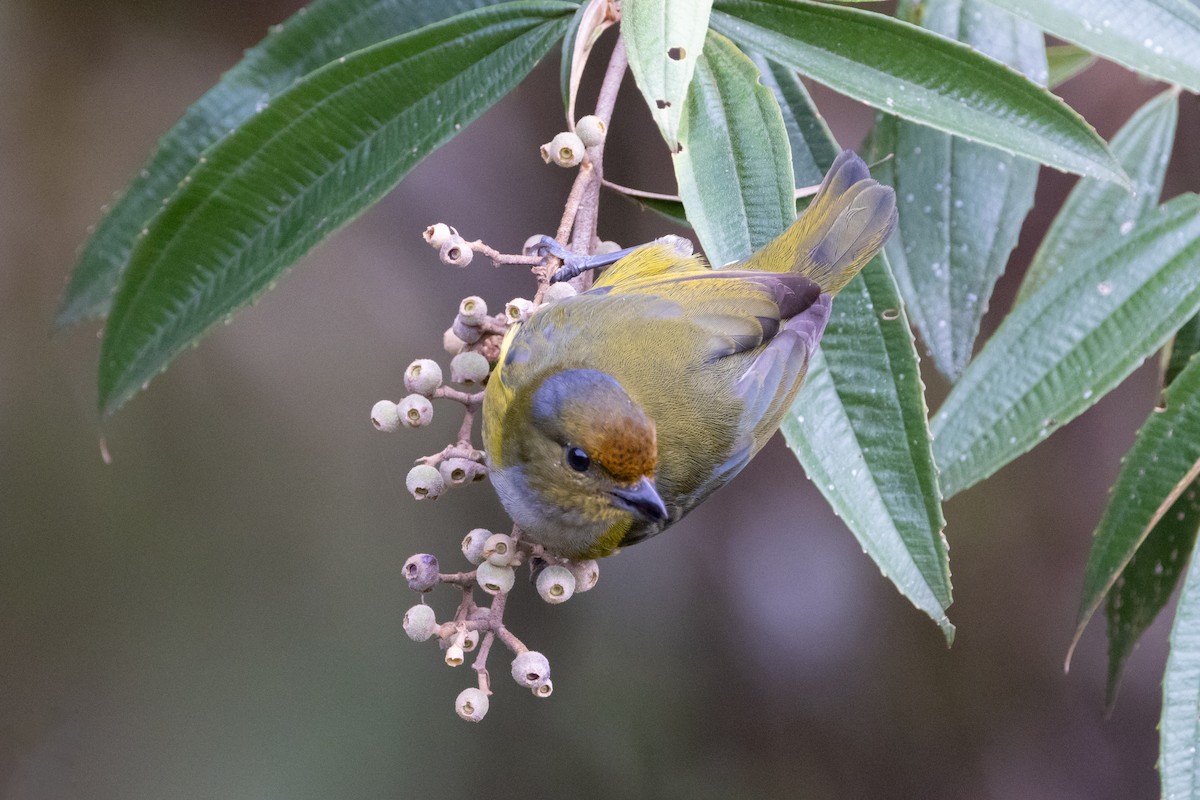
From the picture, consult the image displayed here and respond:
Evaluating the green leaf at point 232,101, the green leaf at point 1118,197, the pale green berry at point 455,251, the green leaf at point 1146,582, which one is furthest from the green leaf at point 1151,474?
the green leaf at point 232,101

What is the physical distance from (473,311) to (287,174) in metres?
0.34

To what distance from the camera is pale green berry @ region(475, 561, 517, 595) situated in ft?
3.11

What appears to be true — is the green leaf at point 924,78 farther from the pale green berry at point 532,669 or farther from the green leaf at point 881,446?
the pale green berry at point 532,669

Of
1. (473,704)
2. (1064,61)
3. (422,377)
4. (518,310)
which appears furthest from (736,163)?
(1064,61)

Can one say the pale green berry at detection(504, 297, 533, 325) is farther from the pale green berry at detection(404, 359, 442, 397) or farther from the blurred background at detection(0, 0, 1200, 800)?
the blurred background at detection(0, 0, 1200, 800)

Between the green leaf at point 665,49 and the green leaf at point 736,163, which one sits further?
the green leaf at point 736,163

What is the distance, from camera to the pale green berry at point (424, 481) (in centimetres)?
97

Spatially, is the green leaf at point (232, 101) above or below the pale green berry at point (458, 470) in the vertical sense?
above

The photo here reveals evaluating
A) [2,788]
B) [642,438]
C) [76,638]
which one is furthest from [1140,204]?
[2,788]

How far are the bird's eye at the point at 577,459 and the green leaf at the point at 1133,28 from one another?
2.43 ft

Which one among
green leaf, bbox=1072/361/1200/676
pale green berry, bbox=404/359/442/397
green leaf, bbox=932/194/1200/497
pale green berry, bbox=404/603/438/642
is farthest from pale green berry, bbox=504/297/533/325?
green leaf, bbox=1072/361/1200/676

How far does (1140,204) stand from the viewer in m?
1.56

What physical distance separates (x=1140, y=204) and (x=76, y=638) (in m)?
2.54

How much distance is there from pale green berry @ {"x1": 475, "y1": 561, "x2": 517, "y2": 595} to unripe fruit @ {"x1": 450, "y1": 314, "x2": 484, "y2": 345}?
0.25 m
